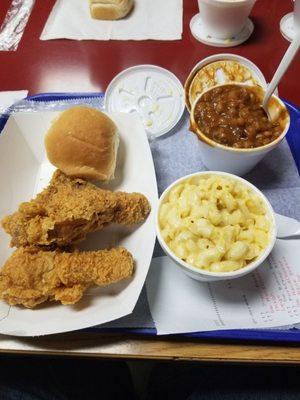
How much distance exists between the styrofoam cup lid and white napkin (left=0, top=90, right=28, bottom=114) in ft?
1.02

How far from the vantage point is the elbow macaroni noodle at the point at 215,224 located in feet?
2.13

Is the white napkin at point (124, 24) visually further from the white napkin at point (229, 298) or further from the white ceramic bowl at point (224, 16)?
the white napkin at point (229, 298)

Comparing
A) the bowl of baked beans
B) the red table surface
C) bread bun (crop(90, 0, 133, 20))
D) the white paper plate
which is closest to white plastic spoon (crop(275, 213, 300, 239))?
the bowl of baked beans

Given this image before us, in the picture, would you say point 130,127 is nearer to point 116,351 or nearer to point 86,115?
point 86,115

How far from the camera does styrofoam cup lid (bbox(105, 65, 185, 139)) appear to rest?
1.03 m

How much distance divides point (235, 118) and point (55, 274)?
526 millimetres

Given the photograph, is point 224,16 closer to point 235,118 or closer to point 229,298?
point 235,118

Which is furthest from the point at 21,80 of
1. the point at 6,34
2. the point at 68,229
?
the point at 68,229

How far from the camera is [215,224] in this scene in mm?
684

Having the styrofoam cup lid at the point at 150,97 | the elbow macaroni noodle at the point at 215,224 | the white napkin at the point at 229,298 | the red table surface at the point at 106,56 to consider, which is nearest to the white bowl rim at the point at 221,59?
the styrofoam cup lid at the point at 150,97

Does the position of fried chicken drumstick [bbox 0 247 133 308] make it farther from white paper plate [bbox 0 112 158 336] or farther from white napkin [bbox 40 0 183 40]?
white napkin [bbox 40 0 183 40]

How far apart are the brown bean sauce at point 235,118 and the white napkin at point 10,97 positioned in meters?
0.63

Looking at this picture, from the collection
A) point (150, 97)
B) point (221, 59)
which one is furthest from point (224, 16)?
point (150, 97)

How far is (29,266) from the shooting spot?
721 millimetres
